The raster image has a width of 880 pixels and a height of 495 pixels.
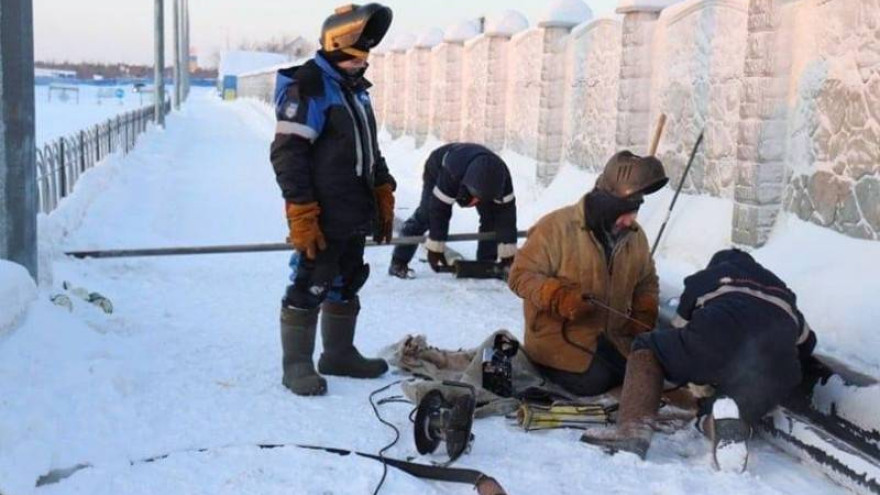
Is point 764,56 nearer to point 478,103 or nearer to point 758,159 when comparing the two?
point 758,159

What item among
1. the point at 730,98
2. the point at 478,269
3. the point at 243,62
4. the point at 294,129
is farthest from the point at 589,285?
the point at 243,62

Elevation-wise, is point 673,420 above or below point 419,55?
below

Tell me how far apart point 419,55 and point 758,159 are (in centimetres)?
1379

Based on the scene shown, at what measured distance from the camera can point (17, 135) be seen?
5461 millimetres

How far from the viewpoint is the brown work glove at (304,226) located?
444cm

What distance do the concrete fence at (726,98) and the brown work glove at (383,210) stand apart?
10.00 ft

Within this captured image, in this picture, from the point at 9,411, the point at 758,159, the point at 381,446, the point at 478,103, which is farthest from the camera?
the point at 478,103

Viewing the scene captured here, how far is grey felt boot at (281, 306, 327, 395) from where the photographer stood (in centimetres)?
468

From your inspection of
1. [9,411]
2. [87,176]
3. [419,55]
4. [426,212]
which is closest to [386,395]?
[9,411]

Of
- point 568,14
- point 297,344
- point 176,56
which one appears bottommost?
point 297,344

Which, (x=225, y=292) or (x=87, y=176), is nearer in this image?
(x=225, y=292)

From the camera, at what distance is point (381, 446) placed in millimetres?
3998

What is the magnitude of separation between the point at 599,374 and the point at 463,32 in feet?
46.2

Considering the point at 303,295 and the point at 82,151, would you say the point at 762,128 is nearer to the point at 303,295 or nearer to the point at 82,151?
the point at 303,295
